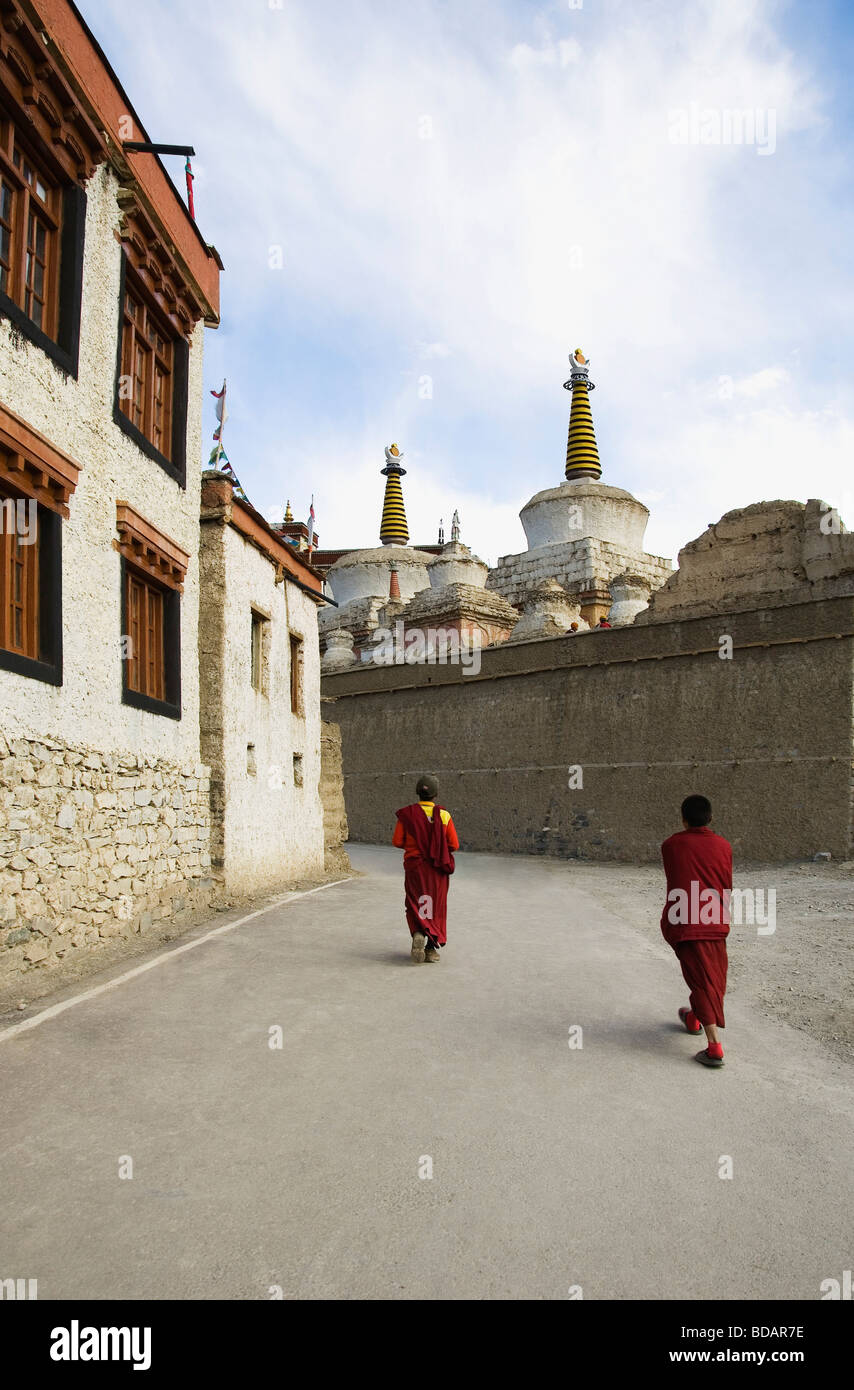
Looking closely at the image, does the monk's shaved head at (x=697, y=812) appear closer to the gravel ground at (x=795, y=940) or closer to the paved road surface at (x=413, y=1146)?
the paved road surface at (x=413, y=1146)

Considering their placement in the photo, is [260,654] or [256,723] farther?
[260,654]

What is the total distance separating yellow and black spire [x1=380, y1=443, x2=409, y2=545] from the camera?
4722cm

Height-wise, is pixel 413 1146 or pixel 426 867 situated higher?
pixel 426 867

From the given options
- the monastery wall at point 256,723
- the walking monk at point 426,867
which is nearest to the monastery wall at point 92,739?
the monastery wall at point 256,723

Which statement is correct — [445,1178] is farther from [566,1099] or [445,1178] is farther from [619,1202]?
[566,1099]

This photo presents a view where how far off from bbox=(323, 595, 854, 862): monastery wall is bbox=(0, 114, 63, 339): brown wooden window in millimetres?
13062

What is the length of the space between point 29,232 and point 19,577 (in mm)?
2916

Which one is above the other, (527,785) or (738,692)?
(738,692)

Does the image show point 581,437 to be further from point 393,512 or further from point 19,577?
point 19,577

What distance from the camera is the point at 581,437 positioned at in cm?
3819

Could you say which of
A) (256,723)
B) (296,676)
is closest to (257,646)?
(256,723)
